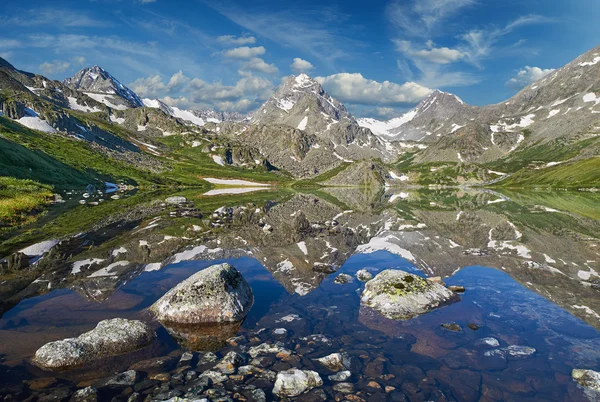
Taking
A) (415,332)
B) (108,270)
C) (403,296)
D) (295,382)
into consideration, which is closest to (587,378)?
(415,332)

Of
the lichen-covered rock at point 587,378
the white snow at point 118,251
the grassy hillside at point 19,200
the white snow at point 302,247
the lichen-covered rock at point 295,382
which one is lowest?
the grassy hillside at point 19,200

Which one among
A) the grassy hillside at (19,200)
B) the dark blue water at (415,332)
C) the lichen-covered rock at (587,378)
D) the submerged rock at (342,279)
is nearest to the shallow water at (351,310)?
the dark blue water at (415,332)

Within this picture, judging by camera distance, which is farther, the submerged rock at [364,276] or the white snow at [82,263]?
the submerged rock at [364,276]

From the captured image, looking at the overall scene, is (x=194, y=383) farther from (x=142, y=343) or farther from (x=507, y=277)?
(x=507, y=277)

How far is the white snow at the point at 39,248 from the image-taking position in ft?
105

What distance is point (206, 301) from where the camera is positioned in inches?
796

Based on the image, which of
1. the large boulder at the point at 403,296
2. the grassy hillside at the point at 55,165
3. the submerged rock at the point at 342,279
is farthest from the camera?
the grassy hillside at the point at 55,165

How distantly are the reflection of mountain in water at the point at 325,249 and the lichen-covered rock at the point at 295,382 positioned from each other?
436 inches

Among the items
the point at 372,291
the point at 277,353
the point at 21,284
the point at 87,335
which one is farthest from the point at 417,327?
the point at 21,284

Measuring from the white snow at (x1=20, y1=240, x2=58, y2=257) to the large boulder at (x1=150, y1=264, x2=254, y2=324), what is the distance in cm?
1915

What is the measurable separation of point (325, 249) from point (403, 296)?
701 inches

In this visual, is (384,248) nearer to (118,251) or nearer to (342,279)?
(342,279)

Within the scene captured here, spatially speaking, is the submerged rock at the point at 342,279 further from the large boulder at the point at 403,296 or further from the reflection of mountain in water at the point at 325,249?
the large boulder at the point at 403,296

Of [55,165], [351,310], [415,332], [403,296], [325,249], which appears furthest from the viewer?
[55,165]
